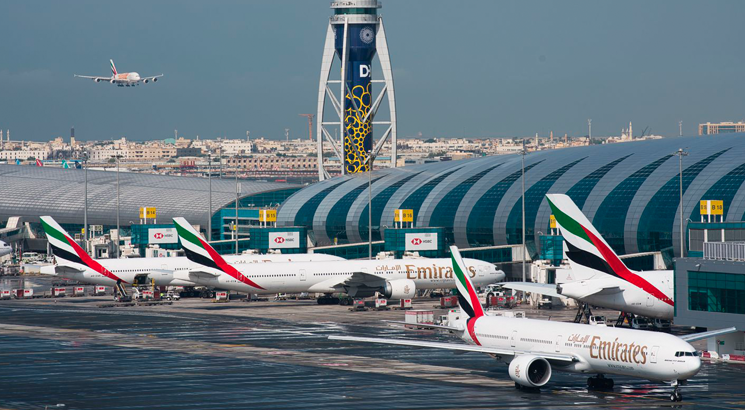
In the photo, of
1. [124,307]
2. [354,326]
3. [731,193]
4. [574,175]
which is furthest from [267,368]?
[574,175]

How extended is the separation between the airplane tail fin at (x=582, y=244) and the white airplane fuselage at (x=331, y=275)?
102 ft

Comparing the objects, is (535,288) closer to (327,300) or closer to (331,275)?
(331,275)

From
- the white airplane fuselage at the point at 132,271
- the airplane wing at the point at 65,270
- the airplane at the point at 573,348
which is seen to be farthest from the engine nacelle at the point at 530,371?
the airplane wing at the point at 65,270

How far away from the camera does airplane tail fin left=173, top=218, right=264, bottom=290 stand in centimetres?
9150

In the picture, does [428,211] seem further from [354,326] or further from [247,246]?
[354,326]

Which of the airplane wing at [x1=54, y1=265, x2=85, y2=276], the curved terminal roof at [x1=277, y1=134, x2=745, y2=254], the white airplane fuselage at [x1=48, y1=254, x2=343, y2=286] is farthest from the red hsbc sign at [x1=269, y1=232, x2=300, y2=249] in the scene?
the airplane wing at [x1=54, y1=265, x2=85, y2=276]

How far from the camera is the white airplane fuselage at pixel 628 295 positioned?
205 feet

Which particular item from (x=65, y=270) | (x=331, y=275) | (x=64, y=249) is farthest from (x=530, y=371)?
(x=64, y=249)

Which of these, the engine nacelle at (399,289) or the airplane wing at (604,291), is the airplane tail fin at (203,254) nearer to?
the engine nacelle at (399,289)

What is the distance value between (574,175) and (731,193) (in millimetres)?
21601

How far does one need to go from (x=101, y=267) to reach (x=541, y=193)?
47889 millimetres

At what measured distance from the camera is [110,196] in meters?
183

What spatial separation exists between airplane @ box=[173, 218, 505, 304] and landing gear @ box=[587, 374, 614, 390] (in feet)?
140

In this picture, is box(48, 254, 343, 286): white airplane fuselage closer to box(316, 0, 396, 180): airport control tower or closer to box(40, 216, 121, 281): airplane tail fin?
box(40, 216, 121, 281): airplane tail fin
